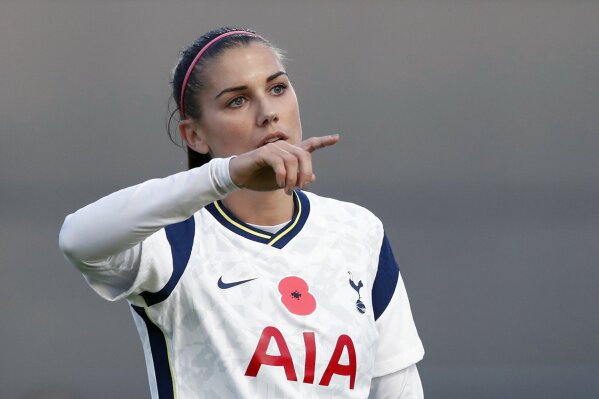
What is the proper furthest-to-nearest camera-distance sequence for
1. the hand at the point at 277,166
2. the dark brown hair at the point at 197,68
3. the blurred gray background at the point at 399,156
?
1. the blurred gray background at the point at 399,156
2. the dark brown hair at the point at 197,68
3. the hand at the point at 277,166

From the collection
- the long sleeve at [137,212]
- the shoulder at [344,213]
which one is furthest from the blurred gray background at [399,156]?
the long sleeve at [137,212]

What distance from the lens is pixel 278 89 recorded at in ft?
6.16

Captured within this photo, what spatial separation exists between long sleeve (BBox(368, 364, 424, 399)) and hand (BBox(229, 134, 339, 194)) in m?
0.68

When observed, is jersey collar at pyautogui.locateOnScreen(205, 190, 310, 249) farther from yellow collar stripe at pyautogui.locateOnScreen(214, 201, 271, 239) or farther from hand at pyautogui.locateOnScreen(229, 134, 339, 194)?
hand at pyautogui.locateOnScreen(229, 134, 339, 194)

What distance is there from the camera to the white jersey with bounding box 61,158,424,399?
1.71m

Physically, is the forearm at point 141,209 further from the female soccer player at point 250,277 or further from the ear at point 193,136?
the ear at point 193,136

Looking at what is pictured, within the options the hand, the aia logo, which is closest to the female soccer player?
the aia logo

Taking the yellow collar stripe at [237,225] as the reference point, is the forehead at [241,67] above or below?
above

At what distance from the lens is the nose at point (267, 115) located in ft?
5.87

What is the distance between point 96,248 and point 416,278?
239 cm

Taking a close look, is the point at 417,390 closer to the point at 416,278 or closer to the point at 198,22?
the point at 416,278

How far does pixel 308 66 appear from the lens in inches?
146

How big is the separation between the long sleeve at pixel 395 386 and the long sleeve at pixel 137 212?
69 centimetres

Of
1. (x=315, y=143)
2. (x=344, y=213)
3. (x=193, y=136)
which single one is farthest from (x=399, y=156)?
(x=315, y=143)
